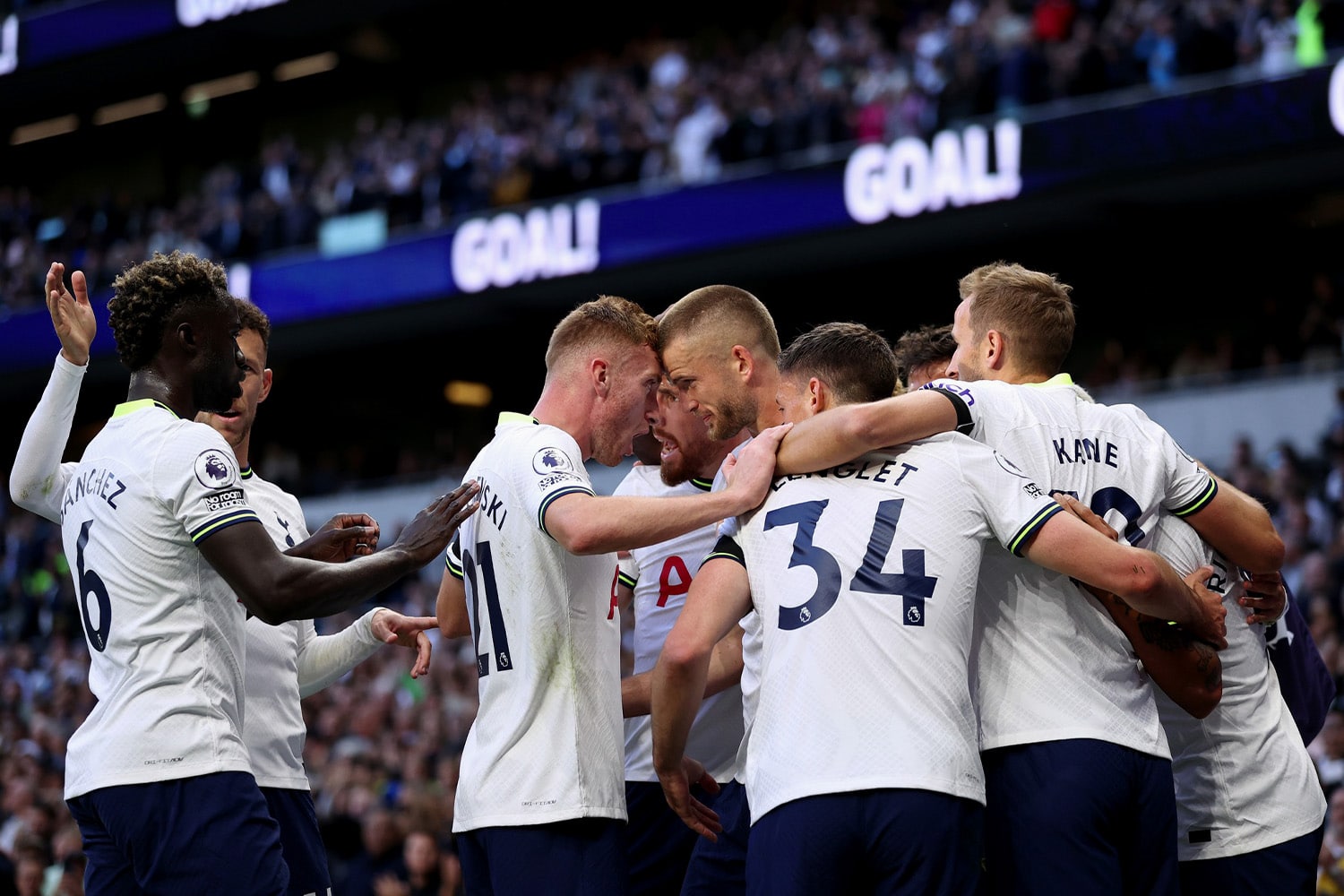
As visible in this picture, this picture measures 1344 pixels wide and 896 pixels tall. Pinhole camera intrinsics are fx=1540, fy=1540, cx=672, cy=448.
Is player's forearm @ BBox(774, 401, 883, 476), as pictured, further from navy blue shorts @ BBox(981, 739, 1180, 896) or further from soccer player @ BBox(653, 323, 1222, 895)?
navy blue shorts @ BBox(981, 739, 1180, 896)

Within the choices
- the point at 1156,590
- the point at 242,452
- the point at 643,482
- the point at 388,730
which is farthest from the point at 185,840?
the point at 388,730

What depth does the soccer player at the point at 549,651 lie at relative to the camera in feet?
13.7

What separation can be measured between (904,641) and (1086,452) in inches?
38.4

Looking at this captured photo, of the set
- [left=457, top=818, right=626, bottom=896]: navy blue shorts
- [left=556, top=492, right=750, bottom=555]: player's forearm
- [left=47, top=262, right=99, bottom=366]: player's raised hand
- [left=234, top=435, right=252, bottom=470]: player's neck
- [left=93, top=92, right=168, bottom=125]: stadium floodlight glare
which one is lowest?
[left=457, top=818, right=626, bottom=896]: navy blue shorts

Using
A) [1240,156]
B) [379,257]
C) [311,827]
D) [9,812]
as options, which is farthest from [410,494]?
[311,827]

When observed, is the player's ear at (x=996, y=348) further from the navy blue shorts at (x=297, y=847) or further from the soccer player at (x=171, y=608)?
the navy blue shorts at (x=297, y=847)

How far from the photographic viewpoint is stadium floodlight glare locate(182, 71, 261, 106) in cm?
3045

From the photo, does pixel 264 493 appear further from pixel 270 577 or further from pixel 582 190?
pixel 582 190

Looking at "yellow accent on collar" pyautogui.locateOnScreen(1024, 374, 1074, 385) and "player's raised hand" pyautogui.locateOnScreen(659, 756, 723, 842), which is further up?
"yellow accent on collar" pyautogui.locateOnScreen(1024, 374, 1074, 385)

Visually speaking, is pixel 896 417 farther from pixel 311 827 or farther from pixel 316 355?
pixel 316 355

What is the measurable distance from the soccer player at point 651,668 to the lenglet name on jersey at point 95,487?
1.65 meters

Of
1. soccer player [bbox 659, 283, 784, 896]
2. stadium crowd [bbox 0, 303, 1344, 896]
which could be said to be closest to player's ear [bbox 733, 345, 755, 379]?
soccer player [bbox 659, 283, 784, 896]

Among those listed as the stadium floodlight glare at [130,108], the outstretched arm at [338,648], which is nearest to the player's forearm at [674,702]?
the outstretched arm at [338,648]

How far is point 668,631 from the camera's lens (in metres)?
5.30
